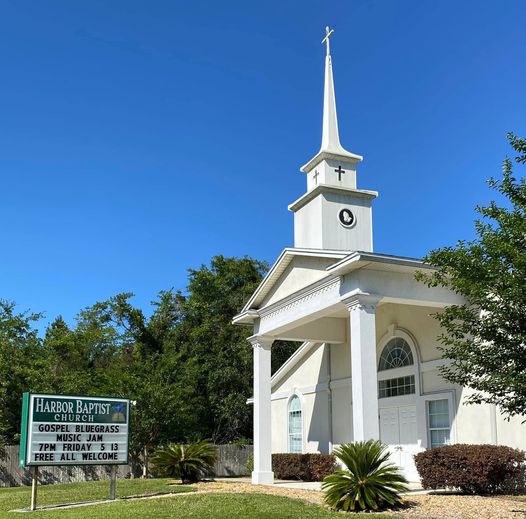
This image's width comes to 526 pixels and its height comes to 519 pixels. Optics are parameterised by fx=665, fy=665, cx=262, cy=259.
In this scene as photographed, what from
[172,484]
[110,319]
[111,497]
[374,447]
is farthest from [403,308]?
[110,319]

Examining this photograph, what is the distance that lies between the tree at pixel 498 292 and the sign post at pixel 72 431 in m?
8.20

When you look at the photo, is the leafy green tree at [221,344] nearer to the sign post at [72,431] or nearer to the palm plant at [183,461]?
the palm plant at [183,461]

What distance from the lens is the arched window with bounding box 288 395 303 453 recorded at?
24.3 m

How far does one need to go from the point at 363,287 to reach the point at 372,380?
214 centimetres

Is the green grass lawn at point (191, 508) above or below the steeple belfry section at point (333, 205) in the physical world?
below

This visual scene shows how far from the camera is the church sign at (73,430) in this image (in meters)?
13.8

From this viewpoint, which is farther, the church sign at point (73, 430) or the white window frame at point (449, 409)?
the white window frame at point (449, 409)

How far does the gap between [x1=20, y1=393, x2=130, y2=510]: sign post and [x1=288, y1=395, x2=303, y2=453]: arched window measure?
10.2 meters

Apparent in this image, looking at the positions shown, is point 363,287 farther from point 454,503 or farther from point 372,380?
point 454,503

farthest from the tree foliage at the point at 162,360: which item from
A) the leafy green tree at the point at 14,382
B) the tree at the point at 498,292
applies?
the tree at the point at 498,292

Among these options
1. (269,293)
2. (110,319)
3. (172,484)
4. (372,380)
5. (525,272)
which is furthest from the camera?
(110,319)

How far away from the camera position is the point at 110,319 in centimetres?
4109

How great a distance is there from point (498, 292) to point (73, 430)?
953 centimetres

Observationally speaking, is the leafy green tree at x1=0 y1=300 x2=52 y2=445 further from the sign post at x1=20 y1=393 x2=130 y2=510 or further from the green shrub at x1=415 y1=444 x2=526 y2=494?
the green shrub at x1=415 y1=444 x2=526 y2=494
